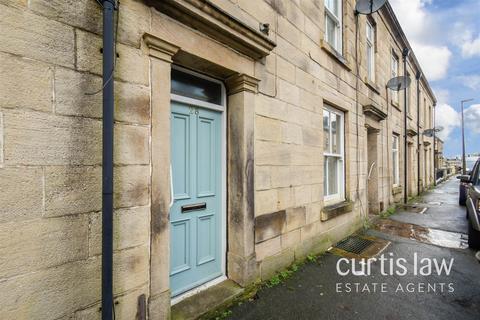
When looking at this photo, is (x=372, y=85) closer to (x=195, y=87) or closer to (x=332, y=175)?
(x=332, y=175)

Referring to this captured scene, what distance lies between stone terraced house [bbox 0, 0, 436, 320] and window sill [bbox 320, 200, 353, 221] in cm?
6

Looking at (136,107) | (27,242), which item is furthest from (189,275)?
(136,107)

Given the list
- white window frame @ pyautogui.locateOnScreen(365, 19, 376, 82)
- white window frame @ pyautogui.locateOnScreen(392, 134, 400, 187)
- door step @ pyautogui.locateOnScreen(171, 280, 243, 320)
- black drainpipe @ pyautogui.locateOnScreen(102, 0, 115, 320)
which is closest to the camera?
black drainpipe @ pyautogui.locateOnScreen(102, 0, 115, 320)

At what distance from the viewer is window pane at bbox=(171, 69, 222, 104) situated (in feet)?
9.23

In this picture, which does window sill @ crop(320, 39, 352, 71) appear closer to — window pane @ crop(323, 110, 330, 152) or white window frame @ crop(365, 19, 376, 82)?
window pane @ crop(323, 110, 330, 152)

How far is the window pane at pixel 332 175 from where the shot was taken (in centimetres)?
540

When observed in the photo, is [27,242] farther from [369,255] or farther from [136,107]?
[369,255]

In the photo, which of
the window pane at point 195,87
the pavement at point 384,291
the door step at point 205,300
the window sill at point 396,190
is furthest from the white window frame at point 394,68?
the door step at point 205,300

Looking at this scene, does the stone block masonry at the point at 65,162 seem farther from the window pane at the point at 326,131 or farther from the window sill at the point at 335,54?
the window pane at the point at 326,131

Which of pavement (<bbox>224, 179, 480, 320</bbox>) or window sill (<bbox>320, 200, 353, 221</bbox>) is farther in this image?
window sill (<bbox>320, 200, 353, 221</bbox>)

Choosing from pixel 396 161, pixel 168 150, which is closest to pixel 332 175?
pixel 168 150

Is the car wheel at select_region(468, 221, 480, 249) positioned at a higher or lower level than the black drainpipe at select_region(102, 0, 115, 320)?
lower

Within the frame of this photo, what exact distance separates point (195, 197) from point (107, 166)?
127 cm

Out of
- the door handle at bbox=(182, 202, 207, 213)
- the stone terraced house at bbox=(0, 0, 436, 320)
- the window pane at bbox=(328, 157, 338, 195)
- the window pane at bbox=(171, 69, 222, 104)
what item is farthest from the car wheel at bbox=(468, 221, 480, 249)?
the window pane at bbox=(171, 69, 222, 104)
